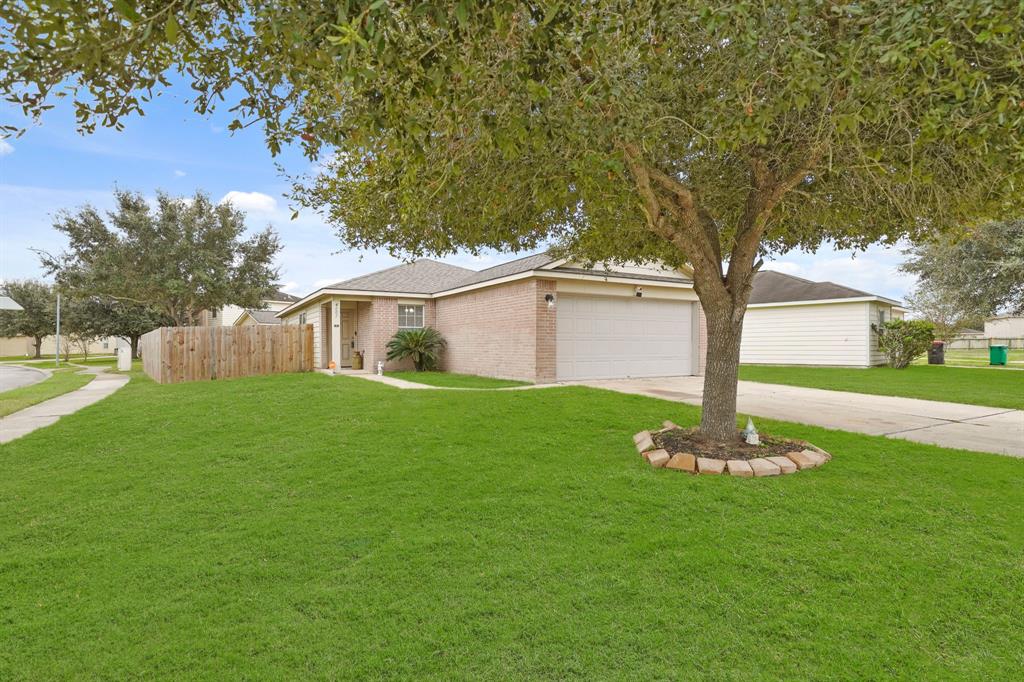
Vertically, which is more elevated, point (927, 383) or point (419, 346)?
point (419, 346)

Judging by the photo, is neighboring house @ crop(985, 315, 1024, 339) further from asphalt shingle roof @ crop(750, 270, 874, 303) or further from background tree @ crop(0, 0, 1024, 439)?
background tree @ crop(0, 0, 1024, 439)

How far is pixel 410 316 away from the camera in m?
16.7

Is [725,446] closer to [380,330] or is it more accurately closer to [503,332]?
[503,332]

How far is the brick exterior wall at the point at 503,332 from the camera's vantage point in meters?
12.0

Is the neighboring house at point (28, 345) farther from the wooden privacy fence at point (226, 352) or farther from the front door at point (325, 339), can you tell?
the wooden privacy fence at point (226, 352)

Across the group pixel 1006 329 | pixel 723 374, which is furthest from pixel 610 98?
pixel 1006 329

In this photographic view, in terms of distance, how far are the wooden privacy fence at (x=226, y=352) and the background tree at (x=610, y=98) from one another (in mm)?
8993

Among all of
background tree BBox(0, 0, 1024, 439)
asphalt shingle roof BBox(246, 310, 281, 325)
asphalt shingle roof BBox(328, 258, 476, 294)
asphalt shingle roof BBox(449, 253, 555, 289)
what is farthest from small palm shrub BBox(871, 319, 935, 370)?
asphalt shingle roof BBox(246, 310, 281, 325)

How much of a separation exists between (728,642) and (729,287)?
4044mm

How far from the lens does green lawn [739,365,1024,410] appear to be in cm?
991

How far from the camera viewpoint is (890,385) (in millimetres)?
11922

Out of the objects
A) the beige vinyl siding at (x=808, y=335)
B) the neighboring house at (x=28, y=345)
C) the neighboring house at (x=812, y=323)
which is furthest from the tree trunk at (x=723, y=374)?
the neighboring house at (x=28, y=345)

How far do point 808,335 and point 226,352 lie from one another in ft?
65.1

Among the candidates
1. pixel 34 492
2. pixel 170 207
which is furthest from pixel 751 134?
pixel 170 207
